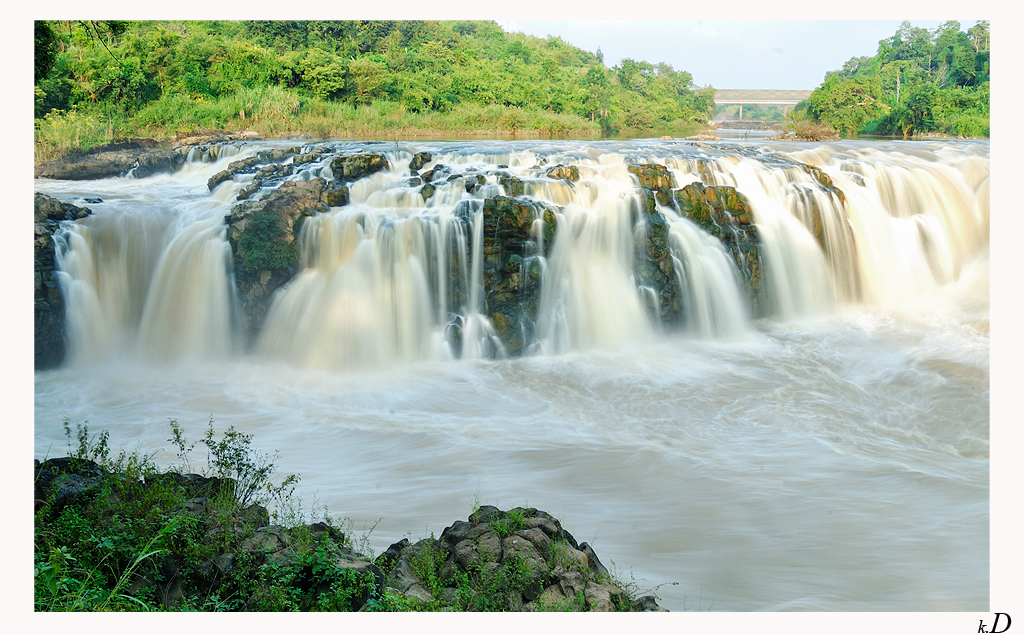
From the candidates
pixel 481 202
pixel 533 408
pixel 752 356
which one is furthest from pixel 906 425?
pixel 481 202

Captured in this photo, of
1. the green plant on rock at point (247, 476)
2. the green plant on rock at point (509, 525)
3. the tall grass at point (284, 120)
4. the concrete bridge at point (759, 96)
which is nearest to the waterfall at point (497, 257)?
the tall grass at point (284, 120)

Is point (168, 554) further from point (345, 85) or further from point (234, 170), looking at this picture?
point (345, 85)

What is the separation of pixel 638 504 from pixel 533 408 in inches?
50.2

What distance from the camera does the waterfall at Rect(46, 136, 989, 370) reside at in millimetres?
5945

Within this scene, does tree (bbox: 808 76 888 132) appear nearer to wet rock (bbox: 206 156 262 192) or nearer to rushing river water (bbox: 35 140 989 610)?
rushing river water (bbox: 35 140 989 610)

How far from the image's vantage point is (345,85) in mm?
7406

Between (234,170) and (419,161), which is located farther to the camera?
(419,161)

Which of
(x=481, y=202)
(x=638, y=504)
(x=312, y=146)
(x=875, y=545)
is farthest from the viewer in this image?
(x=312, y=146)

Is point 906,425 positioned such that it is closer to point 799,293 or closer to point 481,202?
point 799,293

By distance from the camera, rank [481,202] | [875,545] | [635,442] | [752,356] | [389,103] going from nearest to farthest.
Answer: [875,545], [635,442], [752,356], [481,202], [389,103]

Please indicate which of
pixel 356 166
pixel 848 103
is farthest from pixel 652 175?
pixel 356 166

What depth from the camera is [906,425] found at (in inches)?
188

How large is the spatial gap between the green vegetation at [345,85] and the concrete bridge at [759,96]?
0.13 metres

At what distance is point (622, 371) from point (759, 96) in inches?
125
